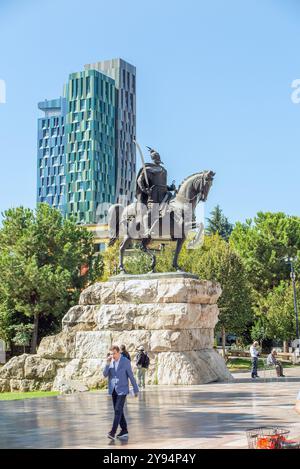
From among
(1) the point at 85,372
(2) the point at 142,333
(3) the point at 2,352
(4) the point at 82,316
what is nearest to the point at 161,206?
(2) the point at 142,333

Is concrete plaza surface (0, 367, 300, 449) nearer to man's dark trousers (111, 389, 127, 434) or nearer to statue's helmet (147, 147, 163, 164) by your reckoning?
man's dark trousers (111, 389, 127, 434)

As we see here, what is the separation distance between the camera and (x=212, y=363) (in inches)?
858

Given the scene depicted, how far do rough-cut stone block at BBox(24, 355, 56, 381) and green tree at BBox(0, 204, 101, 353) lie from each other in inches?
671

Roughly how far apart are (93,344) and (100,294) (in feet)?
5.68

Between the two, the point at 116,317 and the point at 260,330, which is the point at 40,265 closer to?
the point at 260,330

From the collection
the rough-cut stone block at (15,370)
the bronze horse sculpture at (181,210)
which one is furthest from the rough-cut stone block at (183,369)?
the rough-cut stone block at (15,370)

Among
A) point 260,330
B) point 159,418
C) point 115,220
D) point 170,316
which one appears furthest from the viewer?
point 260,330

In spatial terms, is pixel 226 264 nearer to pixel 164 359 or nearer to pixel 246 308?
pixel 246 308

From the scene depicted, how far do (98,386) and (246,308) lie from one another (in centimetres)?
2486

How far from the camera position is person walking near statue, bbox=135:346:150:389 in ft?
63.5

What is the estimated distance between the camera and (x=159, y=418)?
12.5 m

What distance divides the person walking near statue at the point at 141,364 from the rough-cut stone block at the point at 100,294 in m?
3.27

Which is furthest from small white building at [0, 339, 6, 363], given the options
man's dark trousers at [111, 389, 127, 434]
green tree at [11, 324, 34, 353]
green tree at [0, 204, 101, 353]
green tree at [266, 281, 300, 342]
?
man's dark trousers at [111, 389, 127, 434]

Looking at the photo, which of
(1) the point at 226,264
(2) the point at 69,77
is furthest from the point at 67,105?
(1) the point at 226,264
